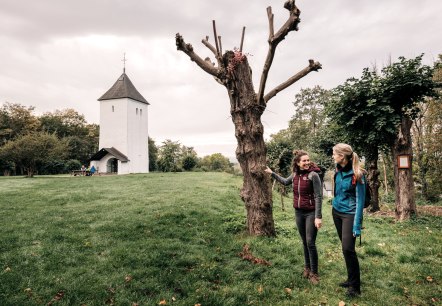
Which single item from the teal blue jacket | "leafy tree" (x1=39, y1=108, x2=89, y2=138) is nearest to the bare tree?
the teal blue jacket

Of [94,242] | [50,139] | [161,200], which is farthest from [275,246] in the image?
[50,139]

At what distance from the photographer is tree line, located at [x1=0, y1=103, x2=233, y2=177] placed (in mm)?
29875

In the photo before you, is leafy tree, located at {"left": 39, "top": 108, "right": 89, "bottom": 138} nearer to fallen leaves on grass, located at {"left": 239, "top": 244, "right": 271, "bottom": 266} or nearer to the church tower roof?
the church tower roof

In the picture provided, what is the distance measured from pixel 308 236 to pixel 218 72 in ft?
14.1

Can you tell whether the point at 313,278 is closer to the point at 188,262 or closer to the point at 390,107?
the point at 188,262

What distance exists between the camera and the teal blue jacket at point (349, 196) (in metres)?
4.15

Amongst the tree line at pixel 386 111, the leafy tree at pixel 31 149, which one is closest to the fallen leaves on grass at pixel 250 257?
the tree line at pixel 386 111

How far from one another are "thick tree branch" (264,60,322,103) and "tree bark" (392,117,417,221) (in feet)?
19.8

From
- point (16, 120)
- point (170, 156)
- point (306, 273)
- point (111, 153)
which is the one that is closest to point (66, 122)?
point (16, 120)

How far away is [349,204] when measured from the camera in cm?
434

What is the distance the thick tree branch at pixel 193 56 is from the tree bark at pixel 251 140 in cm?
37

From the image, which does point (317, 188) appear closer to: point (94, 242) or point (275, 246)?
point (275, 246)

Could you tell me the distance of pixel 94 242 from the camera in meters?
6.72

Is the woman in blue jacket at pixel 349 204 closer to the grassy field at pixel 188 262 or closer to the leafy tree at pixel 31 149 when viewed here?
the grassy field at pixel 188 262
